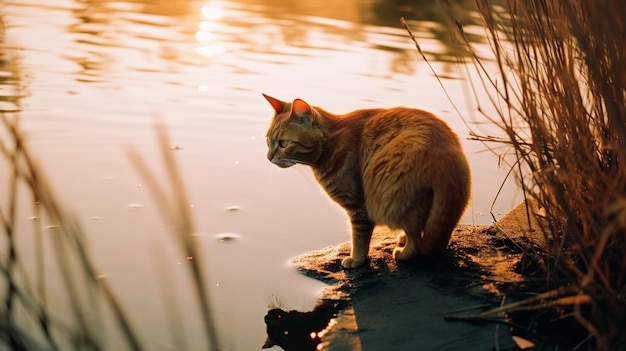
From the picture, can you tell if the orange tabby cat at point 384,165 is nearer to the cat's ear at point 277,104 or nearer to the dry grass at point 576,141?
the cat's ear at point 277,104

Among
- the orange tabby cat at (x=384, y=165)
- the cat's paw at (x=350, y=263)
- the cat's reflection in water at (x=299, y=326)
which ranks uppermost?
the orange tabby cat at (x=384, y=165)

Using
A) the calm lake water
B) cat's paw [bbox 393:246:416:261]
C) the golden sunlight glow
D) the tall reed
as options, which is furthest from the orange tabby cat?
the golden sunlight glow

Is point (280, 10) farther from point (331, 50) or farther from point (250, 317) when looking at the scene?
point (250, 317)

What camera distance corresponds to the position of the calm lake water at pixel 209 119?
8.77 feet

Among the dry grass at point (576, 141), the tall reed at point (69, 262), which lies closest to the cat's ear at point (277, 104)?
the dry grass at point (576, 141)

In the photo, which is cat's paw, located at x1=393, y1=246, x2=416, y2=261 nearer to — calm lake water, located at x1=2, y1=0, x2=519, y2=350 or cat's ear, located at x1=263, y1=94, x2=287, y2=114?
calm lake water, located at x1=2, y1=0, x2=519, y2=350

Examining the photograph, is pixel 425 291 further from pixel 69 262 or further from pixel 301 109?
pixel 69 262

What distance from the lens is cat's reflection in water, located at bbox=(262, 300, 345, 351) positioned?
227 cm

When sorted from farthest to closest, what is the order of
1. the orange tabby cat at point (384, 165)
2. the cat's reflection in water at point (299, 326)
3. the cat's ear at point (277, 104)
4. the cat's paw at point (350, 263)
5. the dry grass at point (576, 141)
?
the cat's ear at point (277, 104)
the cat's paw at point (350, 263)
the orange tabby cat at point (384, 165)
the cat's reflection in water at point (299, 326)
the dry grass at point (576, 141)

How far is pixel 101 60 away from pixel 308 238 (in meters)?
3.72

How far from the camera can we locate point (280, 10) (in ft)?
33.2

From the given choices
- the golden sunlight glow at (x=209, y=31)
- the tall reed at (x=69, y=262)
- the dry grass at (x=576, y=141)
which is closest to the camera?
the tall reed at (x=69, y=262)

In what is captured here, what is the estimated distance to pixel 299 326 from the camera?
2.40 meters

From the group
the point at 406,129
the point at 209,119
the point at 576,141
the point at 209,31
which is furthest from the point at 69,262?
the point at 209,31
